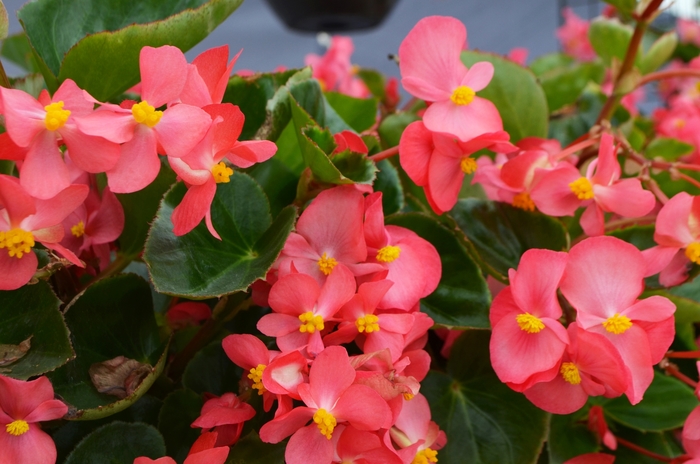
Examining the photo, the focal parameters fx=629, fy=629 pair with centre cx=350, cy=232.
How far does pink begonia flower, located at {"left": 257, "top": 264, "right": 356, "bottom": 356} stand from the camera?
1.14 feet

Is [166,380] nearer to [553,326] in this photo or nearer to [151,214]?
[151,214]

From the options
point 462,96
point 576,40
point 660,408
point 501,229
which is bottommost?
point 576,40

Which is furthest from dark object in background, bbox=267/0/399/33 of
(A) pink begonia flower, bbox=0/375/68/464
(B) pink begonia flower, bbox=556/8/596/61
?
(A) pink begonia flower, bbox=0/375/68/464

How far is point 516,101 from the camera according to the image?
0.60 metres

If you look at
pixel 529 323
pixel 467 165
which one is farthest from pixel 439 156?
pixel 529 323

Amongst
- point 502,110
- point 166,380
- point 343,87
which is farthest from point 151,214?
point 343,87

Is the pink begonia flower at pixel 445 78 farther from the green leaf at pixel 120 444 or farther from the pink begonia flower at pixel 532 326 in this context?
the green leaf at pixel 120 444

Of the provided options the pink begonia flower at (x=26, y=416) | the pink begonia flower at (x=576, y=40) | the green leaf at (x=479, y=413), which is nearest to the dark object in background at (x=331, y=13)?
the pink begonia flower at (x=576, y=40)

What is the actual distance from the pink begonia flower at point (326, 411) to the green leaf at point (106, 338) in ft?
0.31

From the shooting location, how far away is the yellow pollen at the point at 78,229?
39 centimetres

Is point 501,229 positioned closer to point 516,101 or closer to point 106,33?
point 516,101

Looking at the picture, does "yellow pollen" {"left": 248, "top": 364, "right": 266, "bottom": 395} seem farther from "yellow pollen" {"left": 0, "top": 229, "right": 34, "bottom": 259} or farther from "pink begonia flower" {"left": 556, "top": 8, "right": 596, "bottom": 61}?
"pink begonia flower" {"left": 556, "top": 8, "right": 596, "bottom": 61}

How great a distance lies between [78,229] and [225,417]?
151 mm

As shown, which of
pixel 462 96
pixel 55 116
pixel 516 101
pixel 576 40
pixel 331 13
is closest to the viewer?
pixel 55 116
